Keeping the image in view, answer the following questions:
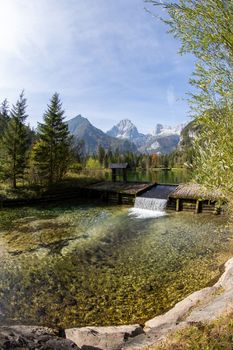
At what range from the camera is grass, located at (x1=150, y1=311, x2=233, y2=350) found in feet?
16.7

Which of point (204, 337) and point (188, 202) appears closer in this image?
point (204, 337)

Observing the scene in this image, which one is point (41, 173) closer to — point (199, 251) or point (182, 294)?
point (199, 251)

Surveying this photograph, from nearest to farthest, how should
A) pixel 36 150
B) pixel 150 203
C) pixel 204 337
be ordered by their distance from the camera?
pixel 204 337 → pixel 150 203 → pixel 36 150

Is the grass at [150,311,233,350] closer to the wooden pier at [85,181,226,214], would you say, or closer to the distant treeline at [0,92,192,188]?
the wooden pier at [85,181,226,214]

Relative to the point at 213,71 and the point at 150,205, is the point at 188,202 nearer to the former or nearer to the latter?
the point at 150,205

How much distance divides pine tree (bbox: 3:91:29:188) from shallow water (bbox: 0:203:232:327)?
13.3 metres

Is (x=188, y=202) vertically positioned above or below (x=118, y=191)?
below

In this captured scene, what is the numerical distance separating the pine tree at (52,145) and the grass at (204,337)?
117 feet

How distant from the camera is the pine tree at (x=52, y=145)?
39.2 meters

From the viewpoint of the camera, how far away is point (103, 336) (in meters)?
7.33

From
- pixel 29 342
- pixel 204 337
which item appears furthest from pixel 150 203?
pixel 29 342

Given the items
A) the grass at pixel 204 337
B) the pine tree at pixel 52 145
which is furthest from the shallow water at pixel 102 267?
the pine tree at pixel 52 145

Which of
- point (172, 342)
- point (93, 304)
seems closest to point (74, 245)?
point (93, 304)

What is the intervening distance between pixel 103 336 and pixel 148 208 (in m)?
22.2
